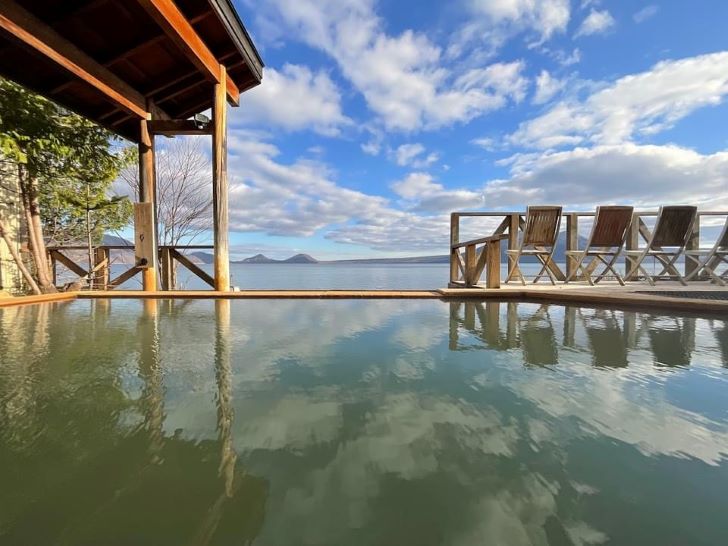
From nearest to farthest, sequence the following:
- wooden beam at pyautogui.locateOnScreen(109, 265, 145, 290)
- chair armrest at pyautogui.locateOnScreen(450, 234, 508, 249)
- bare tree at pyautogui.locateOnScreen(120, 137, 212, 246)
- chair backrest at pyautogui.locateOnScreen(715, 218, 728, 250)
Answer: chair armrest at pyautogui.locateOnScreen(450, 234, 508, 249) → chair backrest at pyautogui.locateOnScreen(715, 218, 728, 250) → wooden beam at pyautogui.locateOnScreen(109, 265, 145, 290) → bare tree at pyautogui.locateOnScreen(120, 137, 212, 246)

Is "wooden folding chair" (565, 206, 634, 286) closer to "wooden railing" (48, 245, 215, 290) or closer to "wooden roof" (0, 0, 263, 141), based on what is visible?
"wooden roof" (0, 0, 263, 141)

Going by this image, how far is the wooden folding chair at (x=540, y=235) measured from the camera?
18.1ft

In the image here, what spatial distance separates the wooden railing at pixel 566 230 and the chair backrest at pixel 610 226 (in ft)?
1.47

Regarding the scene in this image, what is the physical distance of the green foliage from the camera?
481 centimetres

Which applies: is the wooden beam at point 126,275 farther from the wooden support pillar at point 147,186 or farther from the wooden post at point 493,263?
the wooden post at point 493,263

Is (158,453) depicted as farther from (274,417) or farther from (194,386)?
(194,386)

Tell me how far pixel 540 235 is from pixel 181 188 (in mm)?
8878

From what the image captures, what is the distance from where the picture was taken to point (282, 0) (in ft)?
18.5

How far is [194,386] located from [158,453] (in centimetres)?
57

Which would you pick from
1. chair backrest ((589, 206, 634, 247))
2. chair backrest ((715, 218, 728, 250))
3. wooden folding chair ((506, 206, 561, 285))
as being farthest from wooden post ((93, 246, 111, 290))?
chair backrest ((715, 218, 728, 250))

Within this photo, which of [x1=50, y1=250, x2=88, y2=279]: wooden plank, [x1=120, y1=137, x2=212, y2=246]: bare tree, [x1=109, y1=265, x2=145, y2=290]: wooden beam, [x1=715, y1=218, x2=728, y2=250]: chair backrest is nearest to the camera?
[x1=715, y1=218, x2=728, y2=250]: chair backrest

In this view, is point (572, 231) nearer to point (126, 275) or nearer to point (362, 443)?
point (362, 443)

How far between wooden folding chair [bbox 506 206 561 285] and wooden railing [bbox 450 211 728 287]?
0.79 ft

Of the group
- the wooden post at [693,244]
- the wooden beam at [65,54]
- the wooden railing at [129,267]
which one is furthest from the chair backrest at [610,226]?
the wooden beam at [65,54]
